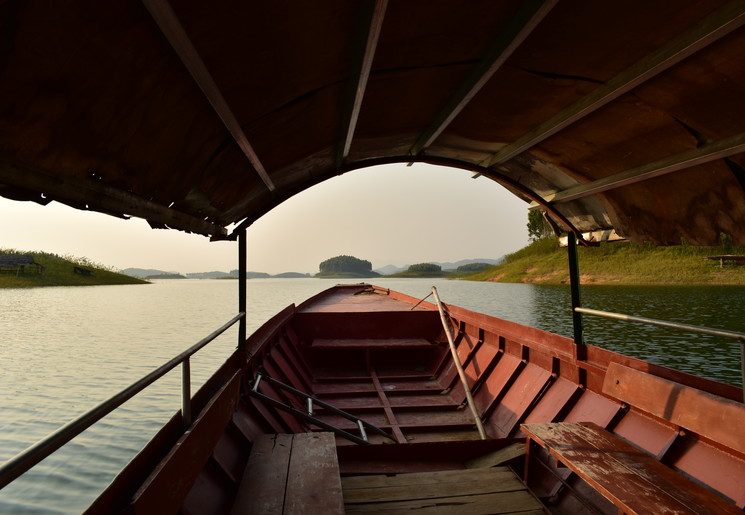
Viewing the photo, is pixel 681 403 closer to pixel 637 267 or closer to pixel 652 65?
pixel 652 65

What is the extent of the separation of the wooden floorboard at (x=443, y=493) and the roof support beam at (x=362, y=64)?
3103 millimetres

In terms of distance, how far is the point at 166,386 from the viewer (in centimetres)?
1299

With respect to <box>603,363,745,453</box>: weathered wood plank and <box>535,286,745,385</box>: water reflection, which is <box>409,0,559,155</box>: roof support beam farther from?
<box>535,286,745,385</box>: water reflection

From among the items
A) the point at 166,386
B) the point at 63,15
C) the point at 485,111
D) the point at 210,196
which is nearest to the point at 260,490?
the point at 210,196

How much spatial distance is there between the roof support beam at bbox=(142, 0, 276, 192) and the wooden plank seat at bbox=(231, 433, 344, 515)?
2503mm

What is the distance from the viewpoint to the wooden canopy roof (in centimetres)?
162

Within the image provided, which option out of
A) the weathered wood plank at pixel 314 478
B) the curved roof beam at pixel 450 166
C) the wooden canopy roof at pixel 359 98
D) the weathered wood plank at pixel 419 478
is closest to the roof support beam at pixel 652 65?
the wooden canopy roof at pixel 359 98

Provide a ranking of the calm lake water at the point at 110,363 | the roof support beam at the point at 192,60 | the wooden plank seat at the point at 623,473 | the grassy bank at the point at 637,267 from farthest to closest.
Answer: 1. the grassy bank at the point at 637,267
2. the calm lake water at the point at 110,363
3. the wooden plank seat at the point at 623,473
4. the roof support beam at the point at 192,60

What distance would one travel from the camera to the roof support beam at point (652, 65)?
2146 millimetres

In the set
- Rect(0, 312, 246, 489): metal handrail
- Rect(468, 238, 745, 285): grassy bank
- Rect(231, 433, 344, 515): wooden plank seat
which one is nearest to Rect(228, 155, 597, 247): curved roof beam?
Rect(231, 433, 344, 515): wooden plank seat

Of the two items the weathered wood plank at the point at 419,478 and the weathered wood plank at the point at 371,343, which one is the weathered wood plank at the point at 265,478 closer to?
the weathered wood plank at the point at 419,478

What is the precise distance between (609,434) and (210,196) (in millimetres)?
3964

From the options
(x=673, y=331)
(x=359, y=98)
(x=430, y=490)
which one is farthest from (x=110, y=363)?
(x=673, y=331)

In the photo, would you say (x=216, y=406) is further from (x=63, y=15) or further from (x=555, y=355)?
(x=555, y=355)
